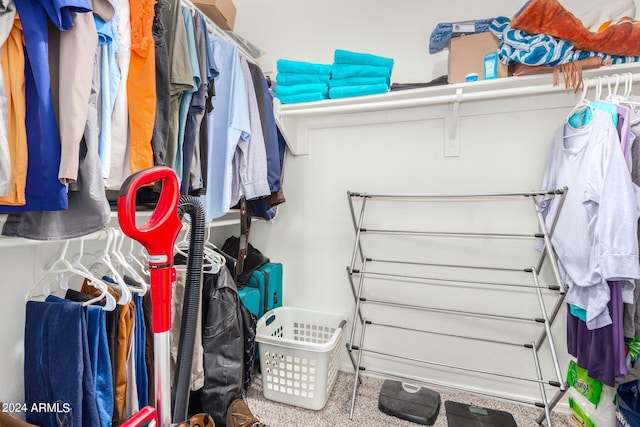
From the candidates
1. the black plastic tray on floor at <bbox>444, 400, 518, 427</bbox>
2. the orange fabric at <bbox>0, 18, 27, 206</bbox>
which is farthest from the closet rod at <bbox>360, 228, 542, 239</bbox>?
the orange fabric at <bbox>0, 18, 27, 206</bbox>

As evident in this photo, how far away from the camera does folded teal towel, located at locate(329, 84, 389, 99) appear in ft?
5.22

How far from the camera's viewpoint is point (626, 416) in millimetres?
1153

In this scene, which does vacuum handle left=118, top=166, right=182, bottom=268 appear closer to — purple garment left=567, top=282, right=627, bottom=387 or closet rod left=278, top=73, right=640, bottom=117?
closet rod left=278, top=73, right=640, bottom=117

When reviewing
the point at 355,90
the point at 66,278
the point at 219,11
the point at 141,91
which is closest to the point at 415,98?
the point at 355,90

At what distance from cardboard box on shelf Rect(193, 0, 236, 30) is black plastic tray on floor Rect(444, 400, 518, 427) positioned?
7.31 ft

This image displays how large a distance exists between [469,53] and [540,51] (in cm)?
31

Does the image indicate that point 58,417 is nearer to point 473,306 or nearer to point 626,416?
point 473,306

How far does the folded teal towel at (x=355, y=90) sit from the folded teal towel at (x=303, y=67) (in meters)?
0.12

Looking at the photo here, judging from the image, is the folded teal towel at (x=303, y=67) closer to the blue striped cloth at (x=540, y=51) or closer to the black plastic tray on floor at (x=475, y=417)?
the blue striped cloth at (x=540, y=51)

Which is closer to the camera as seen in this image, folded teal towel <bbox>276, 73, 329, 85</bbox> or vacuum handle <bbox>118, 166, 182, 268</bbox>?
vacuum handle <bbox>118, 166, 182, 268</bbox>

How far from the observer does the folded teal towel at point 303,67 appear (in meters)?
1.69

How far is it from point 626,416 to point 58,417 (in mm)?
1930

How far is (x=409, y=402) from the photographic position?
1487 mm

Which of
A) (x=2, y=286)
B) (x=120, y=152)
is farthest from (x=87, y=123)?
(x=2, y=286)
